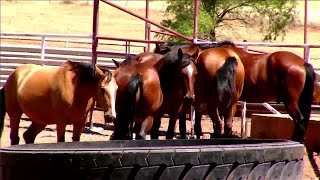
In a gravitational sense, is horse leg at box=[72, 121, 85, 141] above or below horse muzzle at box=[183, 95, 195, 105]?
below

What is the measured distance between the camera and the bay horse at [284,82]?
11211 mm

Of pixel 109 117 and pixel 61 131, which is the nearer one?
pixel 109 117

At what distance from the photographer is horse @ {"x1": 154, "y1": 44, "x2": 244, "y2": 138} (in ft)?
36.6

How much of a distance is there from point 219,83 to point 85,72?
185cm

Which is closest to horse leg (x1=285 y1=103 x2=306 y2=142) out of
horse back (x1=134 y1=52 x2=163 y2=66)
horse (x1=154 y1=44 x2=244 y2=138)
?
horse (x1=154 y1=44 x2=244 y2=138)

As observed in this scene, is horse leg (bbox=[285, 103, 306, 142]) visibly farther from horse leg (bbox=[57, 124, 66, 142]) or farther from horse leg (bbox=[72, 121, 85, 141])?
horse leg (bbox=[57, 124, 66, 142])

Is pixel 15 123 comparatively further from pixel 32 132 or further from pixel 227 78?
pixel 227 78

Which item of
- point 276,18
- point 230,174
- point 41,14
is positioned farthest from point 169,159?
point 41,14

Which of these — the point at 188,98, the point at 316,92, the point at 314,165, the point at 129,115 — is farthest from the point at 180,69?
the point at 316,92

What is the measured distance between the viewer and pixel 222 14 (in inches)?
977

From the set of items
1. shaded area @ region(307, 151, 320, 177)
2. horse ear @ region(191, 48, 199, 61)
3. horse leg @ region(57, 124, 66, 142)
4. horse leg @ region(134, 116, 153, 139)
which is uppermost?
horse ear @ region(191, 48, 199, 61)

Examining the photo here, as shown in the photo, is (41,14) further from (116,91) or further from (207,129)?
(116,91)

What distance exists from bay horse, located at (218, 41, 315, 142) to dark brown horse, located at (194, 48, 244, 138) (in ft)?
0.99

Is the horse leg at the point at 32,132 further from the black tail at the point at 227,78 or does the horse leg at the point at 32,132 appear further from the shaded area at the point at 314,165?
the shaded area at the point at 314,165
